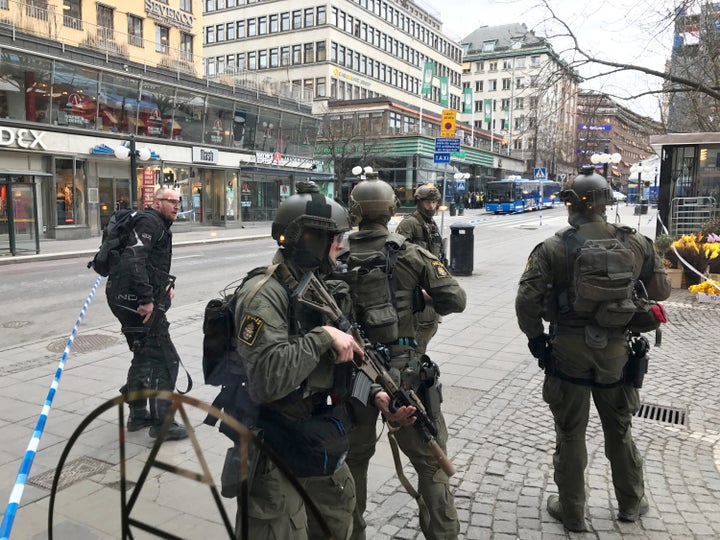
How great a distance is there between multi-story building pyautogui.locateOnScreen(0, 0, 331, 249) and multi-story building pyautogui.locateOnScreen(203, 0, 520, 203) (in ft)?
37.6

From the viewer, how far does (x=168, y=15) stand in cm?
3488

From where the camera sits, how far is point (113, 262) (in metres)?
4.94

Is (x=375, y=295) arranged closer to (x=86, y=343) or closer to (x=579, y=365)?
(x=579, y=365)

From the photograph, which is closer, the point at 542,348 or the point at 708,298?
the point at 542,348

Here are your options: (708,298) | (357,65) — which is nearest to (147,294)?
(708,298)

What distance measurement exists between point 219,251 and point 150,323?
52.6 feet

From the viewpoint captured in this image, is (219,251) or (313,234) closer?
(313,234)

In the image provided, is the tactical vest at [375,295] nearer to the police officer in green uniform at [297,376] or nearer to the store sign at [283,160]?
the police officer in green uniform at [297,376]

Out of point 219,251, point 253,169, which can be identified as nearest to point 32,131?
point 219,251

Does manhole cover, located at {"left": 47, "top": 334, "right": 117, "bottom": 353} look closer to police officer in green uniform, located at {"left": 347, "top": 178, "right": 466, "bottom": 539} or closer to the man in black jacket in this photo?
the man in black jacket

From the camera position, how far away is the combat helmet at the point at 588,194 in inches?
141

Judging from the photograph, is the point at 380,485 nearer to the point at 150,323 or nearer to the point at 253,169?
the point at 150,323

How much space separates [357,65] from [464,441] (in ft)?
196

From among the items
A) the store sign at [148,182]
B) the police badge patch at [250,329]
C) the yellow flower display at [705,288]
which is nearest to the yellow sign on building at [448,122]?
the yellow flower display at [705,288]
